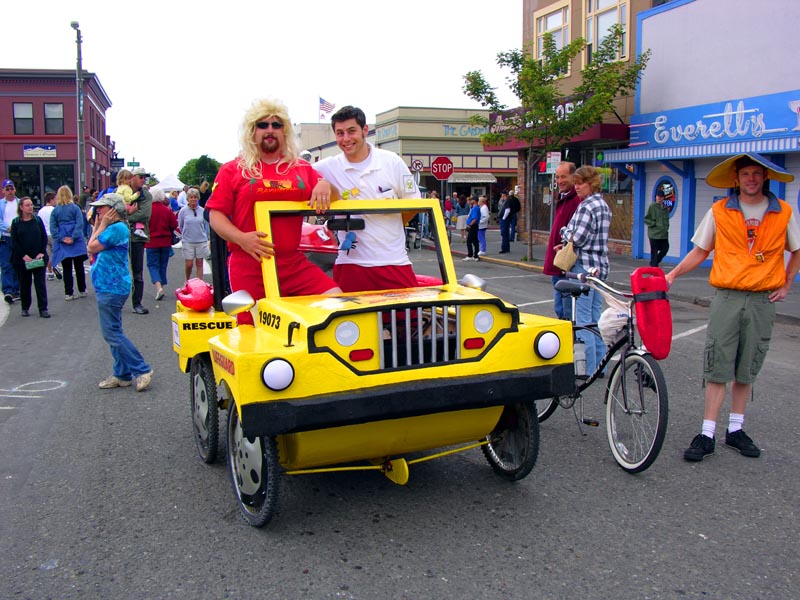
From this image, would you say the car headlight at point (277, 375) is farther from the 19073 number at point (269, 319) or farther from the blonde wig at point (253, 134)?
the blonde wig at point (253, 134)

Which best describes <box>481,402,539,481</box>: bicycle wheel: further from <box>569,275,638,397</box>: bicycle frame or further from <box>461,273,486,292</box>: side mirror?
<box>461,273,486,292</box>: side mirror

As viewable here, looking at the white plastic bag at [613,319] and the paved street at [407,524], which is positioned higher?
the white plastic bag at [613,319]

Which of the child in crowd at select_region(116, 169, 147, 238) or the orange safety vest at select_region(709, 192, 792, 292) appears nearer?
the orange safety vest at select_region(709, 192, 792, 292)

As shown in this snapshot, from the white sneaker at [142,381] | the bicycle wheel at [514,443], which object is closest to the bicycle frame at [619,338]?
the bicycle wheel at [514,443]

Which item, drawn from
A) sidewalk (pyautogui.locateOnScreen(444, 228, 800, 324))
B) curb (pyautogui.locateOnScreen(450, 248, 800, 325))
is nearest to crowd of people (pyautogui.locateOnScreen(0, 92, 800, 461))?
curb (pyautogui.locateOnScreen(450, 248, 800, 325))

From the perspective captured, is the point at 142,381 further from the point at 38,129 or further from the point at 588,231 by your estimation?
the point at 38,129

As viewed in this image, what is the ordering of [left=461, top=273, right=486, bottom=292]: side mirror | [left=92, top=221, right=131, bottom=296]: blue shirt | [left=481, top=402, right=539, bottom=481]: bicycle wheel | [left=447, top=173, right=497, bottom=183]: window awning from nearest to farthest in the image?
[left=481, top=402, right=539, bottom=481]: bicycle wheel → [left=461, top=273, right=486, bottom=292]: side mirror → [left=92, top=221, right=131, bottom=296]: blue shirt → [left=447, top=173, right=497, bottom=183]: window awning

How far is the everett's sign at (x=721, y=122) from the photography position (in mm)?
14922

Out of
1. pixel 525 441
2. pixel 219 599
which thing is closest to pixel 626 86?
pixel 525 441

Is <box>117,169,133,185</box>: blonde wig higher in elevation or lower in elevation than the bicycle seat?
higher

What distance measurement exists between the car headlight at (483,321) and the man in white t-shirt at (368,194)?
1.02 m

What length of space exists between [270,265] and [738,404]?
3149 mm

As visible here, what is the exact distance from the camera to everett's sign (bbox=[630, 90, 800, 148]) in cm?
1492

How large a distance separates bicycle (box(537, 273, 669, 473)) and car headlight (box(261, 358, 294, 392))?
6.02 ft
